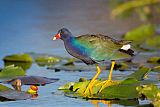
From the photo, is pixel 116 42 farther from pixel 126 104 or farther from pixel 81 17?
pixel 81 17

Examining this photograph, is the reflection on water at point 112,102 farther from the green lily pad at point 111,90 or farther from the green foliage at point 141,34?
the green foliage at point 141,34

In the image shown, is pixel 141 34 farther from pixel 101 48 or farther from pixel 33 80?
pixel 101 48

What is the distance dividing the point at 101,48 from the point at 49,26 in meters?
5.78

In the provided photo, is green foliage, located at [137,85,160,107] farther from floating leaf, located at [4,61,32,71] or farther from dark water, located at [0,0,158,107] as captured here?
floating leaf, located at [4,61,32,71]

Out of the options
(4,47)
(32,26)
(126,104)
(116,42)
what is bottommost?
(126,104)

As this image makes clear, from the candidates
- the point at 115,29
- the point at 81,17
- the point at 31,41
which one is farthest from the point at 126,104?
the point at 81,17

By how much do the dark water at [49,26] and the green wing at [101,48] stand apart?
431 millimetres

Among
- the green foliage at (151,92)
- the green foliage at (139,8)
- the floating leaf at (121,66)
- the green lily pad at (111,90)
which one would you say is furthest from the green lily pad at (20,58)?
the green foliage at (151,92)

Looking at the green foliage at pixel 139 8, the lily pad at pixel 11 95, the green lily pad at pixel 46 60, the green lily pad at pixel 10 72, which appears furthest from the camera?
the green foliage at pixel 139 8

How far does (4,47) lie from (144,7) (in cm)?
213

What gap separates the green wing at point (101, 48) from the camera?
553cm

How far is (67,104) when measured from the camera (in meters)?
5.25

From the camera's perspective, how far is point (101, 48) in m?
5.58

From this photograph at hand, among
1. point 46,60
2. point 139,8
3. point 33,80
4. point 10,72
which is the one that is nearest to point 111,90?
point 33,80
